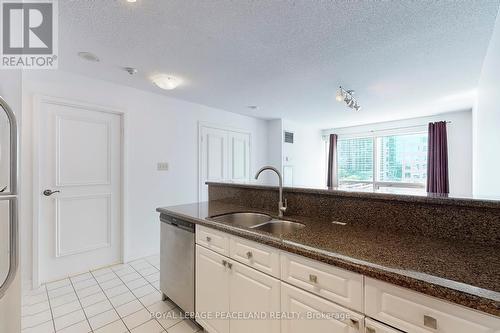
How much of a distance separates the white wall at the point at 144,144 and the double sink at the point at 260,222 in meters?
1.78

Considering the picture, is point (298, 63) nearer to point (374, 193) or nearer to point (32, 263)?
point (374, 193)

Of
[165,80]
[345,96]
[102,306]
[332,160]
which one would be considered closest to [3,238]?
[102,306]

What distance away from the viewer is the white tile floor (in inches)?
70.1

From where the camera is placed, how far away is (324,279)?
101 cm

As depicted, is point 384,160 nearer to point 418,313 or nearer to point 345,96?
point 345,96

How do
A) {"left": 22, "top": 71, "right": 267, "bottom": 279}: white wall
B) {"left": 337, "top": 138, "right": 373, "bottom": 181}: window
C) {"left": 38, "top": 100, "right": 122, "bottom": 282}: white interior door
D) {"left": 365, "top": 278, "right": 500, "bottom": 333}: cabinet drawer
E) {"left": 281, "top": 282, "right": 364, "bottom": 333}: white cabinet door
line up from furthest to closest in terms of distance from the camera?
{"left": 337, "top": 138, "right": 373, "bottom": 181}: window < {"left": 38, "top": 100, "right": 122, "bottom": 282}: white interior door < {"left": 22, "top": 71, "right": 267, "bottom": 279}: white wall < {"left": 281, "top": 282, "right": 364, "bottom": 333}: white cabinet door < {"left": 365, "top": 278, "right": 500, "bottom": 333}: cabinet drawer

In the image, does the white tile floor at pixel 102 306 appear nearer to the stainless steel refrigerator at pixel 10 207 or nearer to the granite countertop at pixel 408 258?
the stainless steel refrigerator at pixel 10 207

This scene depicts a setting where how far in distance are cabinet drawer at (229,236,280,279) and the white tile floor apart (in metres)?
0.88

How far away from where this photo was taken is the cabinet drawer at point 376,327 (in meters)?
0.84

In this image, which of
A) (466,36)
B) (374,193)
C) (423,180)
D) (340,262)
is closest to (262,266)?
(340,262)

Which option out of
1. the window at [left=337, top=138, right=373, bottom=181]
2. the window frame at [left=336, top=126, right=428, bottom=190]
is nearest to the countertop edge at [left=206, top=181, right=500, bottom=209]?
the window frame at [left=336, top=126, right=428, bottom=190]

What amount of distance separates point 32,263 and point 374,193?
3.18 meters

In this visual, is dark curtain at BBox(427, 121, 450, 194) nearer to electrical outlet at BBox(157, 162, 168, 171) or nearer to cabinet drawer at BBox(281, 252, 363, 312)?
cabinet drawer at BBox(281, 252, 363, 312)

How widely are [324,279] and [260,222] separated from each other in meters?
0.91
